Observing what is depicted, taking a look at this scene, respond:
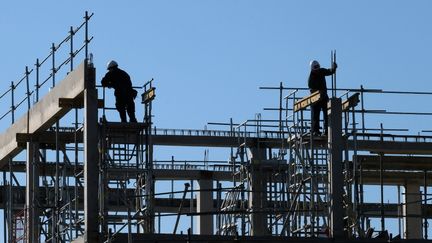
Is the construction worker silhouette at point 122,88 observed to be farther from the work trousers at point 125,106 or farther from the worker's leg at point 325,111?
the worker's leg at point 325,111

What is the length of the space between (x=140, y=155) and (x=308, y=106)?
4279 millimetres

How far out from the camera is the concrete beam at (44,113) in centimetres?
3744

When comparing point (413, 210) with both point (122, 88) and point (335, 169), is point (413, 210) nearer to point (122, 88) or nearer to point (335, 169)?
point (335, 169)

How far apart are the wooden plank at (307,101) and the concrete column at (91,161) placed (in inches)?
214

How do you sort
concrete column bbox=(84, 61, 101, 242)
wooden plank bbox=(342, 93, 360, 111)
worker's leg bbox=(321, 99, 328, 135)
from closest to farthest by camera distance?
concrete column bbox=(84, 61, 101, 242) → worker's leg bbox=(321, 99, 328, 135) → wooden plank bbox=(342, 93, 360, 111)

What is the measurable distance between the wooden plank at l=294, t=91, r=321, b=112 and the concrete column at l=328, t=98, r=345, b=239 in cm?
35

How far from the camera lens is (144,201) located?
125 feet

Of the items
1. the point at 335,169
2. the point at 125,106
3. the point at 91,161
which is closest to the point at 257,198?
the point at 335,169

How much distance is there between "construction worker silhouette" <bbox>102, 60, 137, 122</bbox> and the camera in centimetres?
3800

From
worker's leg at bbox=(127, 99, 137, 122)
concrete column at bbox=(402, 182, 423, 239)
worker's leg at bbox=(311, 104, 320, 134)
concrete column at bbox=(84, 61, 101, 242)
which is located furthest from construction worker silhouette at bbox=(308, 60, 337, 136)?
concrete column at bbox=(402, 182, 423, 239)

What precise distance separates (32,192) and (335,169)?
8.11 m

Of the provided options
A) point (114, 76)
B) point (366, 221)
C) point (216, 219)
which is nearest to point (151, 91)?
point (114, 76)

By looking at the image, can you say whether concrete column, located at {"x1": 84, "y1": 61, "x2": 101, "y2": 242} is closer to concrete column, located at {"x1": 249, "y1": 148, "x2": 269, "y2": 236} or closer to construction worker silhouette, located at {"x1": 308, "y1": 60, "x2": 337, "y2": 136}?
construction worker silhouette, located at {"x1": 308, "y1": 60, "x2": 337, "y2": 136}

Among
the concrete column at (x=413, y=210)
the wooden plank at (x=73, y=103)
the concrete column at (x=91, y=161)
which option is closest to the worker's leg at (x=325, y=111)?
the wooden plank at (x=73, y=103)
